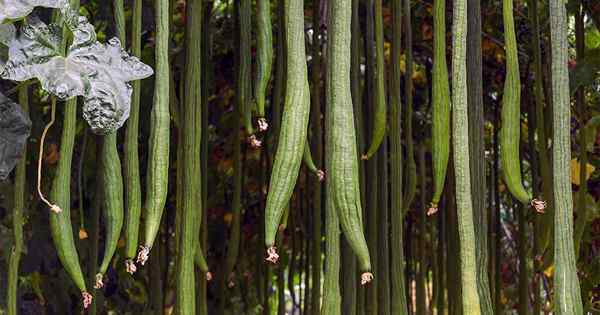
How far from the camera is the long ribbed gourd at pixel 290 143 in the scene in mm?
654

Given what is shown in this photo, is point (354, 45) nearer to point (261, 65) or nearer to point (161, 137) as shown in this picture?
point (261, 65)

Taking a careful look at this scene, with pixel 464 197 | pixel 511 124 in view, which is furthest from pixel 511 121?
pixel 464 197

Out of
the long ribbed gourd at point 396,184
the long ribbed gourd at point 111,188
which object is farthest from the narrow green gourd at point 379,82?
the long ribbed gourd at point 111,188

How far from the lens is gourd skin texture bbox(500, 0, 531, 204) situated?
29.2 inches

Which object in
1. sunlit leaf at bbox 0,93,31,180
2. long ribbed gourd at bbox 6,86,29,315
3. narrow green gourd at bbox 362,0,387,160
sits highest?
narrow green gourd at bbox 362,0,387,160

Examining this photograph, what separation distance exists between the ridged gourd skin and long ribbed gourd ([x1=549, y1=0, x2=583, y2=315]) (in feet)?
0.54

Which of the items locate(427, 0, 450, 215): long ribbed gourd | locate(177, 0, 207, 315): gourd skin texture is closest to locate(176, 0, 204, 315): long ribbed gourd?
locate(177, 0, 207, 315): gourd skin texture

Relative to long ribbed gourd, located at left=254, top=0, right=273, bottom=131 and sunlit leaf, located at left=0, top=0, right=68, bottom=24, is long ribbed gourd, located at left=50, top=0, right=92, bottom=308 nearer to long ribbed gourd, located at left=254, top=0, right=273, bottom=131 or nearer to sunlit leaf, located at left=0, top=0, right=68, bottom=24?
sunlit leaf, located at left=0, top=0, right=68, bottom=24

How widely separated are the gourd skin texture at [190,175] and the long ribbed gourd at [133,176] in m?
0.05

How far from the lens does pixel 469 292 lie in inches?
26.8

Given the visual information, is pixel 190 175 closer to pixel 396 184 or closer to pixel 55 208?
pixel 55 208

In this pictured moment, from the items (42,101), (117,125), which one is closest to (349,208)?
(117,125)

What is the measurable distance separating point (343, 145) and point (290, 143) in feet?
0.14

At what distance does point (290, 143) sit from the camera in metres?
0.66
